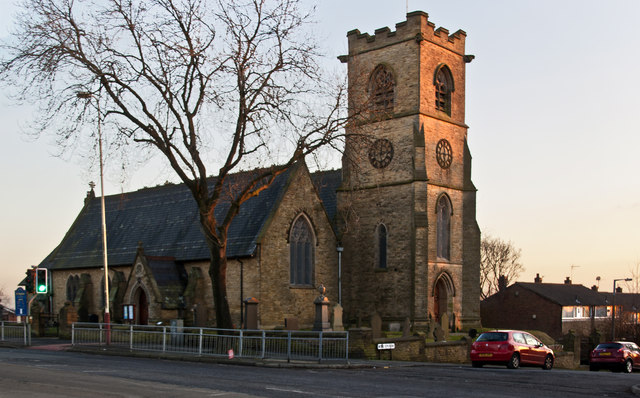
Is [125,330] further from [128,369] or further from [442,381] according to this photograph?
[442,381]

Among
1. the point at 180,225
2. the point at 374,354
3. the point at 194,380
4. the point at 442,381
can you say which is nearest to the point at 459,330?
the point at 374,354

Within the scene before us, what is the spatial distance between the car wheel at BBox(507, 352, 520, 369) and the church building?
1130 centimetres

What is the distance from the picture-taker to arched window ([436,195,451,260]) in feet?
123

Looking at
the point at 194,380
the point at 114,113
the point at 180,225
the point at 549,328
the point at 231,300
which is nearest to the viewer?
the point at 194,380

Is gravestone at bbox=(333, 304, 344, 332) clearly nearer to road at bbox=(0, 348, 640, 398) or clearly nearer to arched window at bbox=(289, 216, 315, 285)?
arched window at bbox=(289, 216, 315, 285)

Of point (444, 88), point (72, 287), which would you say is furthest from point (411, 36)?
point (72, 287)

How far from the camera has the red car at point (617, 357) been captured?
2958 centimetres

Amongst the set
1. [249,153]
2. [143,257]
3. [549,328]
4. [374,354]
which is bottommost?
[549,328]

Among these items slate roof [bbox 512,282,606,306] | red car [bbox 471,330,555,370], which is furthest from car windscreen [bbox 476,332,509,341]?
slate roof [bbox 512,282,606,306]

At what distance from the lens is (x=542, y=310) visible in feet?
200

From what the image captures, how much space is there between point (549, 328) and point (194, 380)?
5084 cm

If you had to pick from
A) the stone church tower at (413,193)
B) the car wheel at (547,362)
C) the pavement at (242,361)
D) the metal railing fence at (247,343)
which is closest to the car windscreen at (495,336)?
the car wheel at (547,362)

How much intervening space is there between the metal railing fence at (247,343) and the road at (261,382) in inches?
66.1

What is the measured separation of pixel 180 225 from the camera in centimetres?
3934
